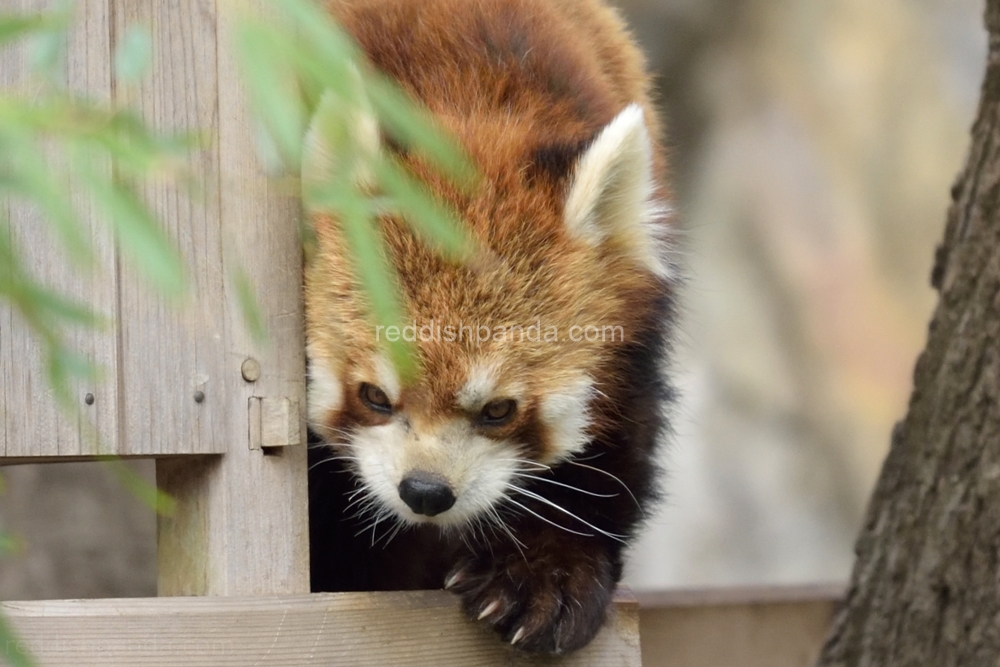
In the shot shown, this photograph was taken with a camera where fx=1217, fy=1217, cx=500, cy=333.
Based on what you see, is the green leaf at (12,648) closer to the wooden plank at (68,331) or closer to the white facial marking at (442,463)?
the wooden plank at (68,331)

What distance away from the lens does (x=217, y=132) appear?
2.46 metres

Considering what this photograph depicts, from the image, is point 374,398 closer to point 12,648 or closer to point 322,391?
point 322,391

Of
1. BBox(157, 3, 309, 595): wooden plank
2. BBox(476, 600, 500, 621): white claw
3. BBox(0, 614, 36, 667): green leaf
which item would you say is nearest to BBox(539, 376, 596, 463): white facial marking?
BBox(476, 600, 500, 621): white claw

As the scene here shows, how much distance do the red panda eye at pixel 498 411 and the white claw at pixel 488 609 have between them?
38 centimetres

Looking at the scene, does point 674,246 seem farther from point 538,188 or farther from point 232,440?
point 232,440

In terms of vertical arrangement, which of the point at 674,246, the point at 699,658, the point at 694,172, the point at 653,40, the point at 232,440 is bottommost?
the point at 699,658

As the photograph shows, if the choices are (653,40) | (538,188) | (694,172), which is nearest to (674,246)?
(538,188)

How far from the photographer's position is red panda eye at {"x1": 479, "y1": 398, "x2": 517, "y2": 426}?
8.41 feet

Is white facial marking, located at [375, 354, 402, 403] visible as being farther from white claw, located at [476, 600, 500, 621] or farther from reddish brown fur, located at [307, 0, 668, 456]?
white claw, located at [476, 600, 500, 621]

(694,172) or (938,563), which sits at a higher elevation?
(694,172)

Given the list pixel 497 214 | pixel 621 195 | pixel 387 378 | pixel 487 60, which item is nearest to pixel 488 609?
pixel 387 378

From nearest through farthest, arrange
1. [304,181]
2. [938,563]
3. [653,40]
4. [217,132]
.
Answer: [304,181] → [217,132] → [938,563] → [653,40]

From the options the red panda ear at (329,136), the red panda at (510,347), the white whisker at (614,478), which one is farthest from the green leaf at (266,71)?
the white whisker at (614,478)

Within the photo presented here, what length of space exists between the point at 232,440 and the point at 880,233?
9.83 metres
